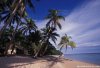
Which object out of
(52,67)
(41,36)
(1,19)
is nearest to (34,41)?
(41,36)

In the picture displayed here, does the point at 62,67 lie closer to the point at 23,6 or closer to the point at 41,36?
the point at 23,6

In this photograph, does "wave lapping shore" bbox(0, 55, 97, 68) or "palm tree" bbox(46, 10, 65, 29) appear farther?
"palm tree" bbox(46, 10, 65, 29)

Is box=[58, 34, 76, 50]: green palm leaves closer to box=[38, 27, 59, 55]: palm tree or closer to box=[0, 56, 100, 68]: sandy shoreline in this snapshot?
box=[38, 27, 59, 55]: palm tree

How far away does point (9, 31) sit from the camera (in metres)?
44.9

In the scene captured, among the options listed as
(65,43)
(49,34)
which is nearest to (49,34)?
(49,34)

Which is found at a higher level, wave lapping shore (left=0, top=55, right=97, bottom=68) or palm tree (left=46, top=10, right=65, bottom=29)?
palm tree (left=46, top=10, right=65, bottom=29)

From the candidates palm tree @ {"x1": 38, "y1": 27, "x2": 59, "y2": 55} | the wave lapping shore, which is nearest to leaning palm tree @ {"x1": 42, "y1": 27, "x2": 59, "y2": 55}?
palm tree @ {"x1": 38, "y1": 27, "x2": 59, "y2": 55}

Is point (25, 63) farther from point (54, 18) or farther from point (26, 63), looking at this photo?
point (54, 18)

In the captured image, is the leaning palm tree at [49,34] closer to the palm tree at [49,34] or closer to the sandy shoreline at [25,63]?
the palm tree at [49,34]

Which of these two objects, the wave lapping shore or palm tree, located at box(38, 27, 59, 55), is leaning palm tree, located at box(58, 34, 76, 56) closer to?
palm tree, located at box(38, 27, 59, 55)

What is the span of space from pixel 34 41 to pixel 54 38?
4.58 metres

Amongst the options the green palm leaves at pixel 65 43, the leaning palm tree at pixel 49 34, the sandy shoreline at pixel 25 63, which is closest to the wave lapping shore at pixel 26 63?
the sandy shoreline at pixel 25 63

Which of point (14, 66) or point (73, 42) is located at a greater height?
point (73, 42)

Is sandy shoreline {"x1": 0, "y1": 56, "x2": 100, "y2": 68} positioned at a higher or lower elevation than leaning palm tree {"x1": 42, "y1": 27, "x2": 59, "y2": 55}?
lower
